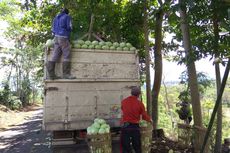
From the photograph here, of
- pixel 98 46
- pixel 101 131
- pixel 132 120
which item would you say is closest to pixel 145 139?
pixel 132 120

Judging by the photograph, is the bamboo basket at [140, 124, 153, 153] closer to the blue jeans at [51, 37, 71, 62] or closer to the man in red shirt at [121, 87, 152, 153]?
the man in red shirt at [121, 87, 152, 153]

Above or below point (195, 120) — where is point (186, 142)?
below

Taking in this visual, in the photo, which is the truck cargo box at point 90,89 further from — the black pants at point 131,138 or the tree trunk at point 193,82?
the tree trunk at point 193,82

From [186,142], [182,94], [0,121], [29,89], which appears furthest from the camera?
[29,89]

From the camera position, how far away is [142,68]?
44.7 feet

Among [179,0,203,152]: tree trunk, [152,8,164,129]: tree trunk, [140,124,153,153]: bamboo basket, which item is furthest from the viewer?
[152,8,164,129]: tree trunk

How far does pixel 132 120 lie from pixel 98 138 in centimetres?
87

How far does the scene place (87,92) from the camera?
6.87 m

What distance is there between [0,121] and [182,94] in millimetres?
14330

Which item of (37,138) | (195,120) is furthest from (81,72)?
(37,138)

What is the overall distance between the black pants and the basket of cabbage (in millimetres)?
490

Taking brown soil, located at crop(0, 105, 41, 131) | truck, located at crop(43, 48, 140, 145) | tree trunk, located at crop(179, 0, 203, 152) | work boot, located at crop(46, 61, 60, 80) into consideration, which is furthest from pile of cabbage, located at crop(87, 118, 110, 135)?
brown soil, located at crop(0, 105, 41, 131)

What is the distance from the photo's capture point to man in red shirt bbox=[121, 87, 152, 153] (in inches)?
259

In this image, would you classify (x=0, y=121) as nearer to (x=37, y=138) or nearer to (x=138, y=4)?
(x=37, y=138)
